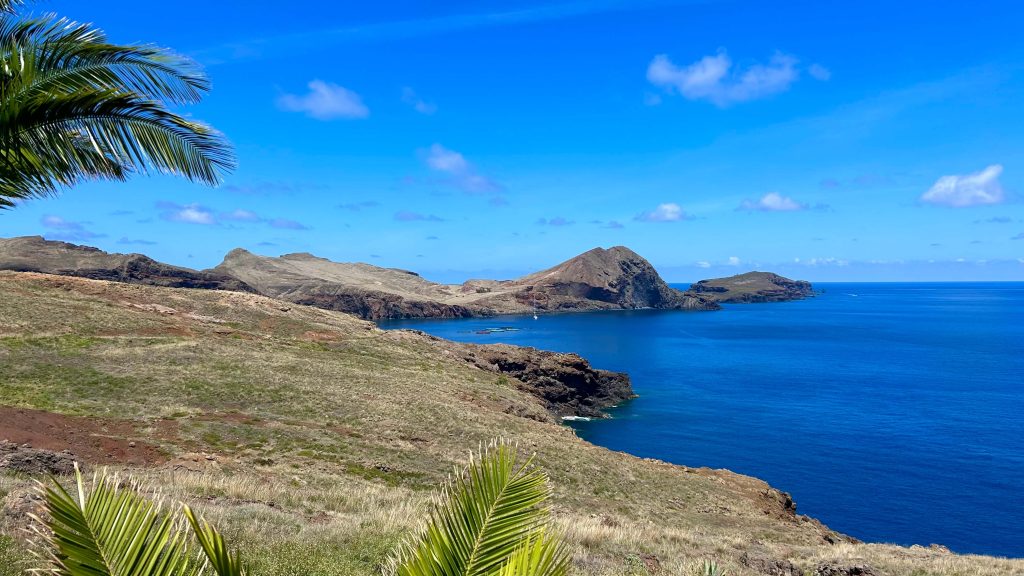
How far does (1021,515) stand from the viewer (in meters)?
39.4

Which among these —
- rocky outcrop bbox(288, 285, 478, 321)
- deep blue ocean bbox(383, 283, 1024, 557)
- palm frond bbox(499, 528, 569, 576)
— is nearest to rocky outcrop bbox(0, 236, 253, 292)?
rocky outcrop bbox(288, 285, 478, 321)

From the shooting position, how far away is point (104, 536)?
10.3 ft

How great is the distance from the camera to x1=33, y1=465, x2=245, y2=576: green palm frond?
3006 millimetres

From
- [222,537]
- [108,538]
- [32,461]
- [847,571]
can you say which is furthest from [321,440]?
[222,537]

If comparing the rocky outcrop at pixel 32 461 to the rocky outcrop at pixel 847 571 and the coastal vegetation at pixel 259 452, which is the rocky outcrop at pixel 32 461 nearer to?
the coastal vegetation at pixel 259 452

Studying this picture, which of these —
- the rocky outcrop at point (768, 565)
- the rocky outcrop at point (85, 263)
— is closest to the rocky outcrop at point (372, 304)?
the rocky outcrop at point (85, 263)

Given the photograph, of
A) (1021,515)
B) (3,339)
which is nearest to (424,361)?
(3,339)

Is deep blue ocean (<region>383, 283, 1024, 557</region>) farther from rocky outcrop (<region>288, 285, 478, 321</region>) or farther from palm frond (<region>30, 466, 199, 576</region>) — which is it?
rocky outcrop (<region>288, 285, 478, 321</region>)

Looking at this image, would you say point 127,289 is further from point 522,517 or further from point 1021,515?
point 1021,515

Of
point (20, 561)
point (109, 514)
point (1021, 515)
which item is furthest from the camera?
point (1021, 515)

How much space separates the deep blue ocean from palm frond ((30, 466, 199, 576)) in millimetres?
42709

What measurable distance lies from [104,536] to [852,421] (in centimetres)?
7144

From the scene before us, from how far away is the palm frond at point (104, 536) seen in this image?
3.03 meters

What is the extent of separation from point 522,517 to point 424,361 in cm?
5109
